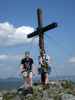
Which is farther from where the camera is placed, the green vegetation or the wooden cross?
the wooden cross

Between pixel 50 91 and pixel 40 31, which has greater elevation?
pixel 40 31

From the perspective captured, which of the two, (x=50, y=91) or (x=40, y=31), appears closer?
(x=50, y=91)

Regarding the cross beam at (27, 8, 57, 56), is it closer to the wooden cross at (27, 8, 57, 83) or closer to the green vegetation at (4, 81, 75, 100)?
the wooden cross at (27, 8, 57, 83)

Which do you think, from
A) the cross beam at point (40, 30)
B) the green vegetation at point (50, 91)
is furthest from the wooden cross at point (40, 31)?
the green vegetation at point (50, 91)

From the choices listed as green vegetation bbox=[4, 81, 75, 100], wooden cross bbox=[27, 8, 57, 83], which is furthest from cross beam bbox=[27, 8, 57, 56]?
green vegetation bbox=[4, 81, 75, 100]

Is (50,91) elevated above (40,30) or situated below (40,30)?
below

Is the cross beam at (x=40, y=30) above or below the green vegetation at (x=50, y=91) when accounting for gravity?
above

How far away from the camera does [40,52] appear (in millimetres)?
26766

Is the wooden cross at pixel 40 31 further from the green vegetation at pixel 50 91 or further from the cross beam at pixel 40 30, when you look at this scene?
the green vegetation at pixel 50 91

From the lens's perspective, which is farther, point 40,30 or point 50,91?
point 40,30

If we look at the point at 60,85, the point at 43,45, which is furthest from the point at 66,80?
the point at 43,45

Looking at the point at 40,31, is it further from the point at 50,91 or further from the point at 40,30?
the point at 50,91

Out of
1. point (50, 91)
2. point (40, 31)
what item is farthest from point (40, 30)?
point (50, 91)

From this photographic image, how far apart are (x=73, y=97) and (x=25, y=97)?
354 cm
